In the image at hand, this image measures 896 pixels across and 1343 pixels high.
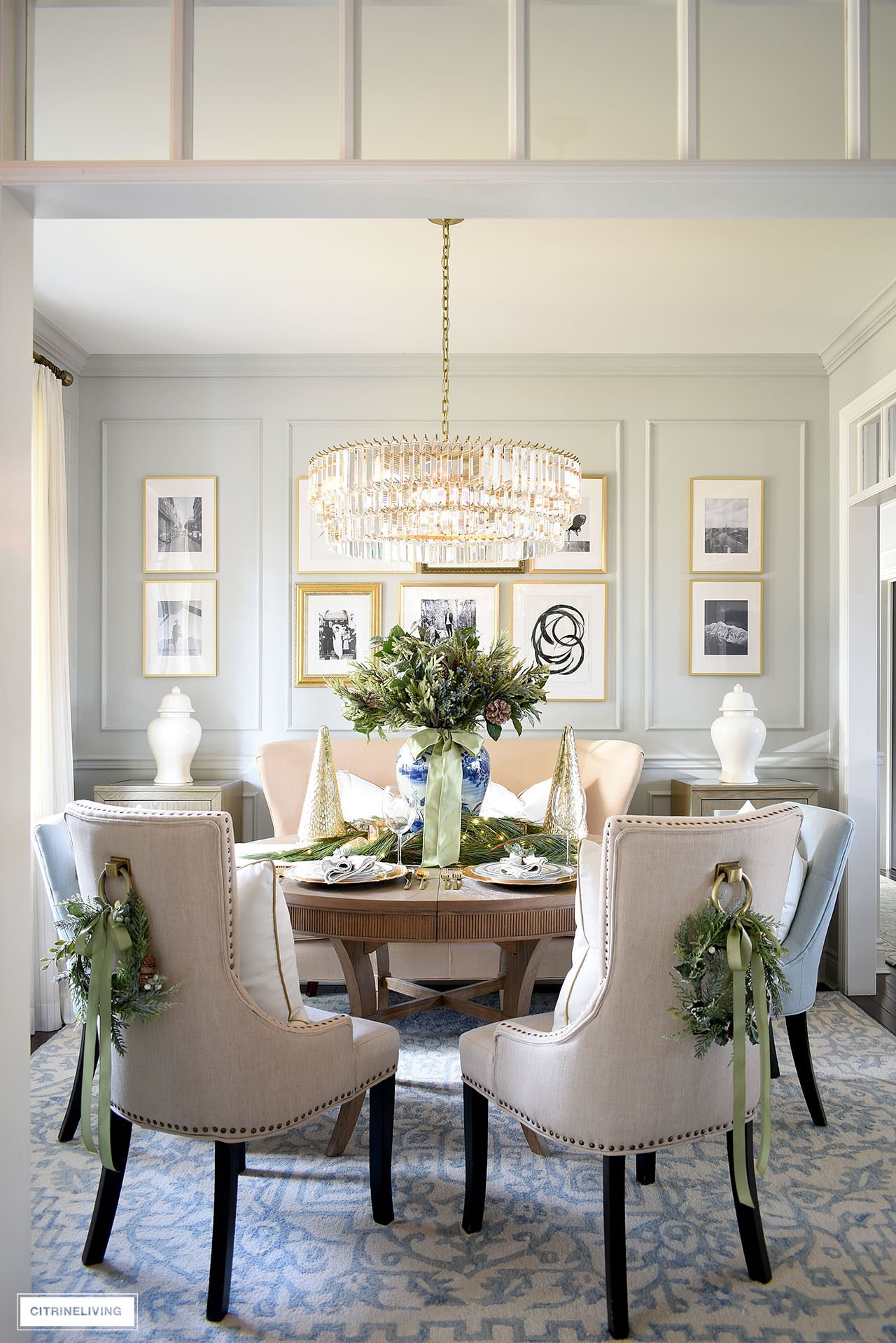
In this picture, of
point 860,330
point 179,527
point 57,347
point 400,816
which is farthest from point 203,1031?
point 860,330

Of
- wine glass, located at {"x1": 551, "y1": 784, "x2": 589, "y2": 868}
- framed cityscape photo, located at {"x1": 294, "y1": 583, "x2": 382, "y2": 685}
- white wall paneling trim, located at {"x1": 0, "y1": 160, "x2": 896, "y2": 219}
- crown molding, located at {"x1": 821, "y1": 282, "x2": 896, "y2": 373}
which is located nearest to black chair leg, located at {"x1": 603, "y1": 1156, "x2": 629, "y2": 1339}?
wine glass, located at {"x1": 551, "y1": 784, "x2": 589, "y2": 868}

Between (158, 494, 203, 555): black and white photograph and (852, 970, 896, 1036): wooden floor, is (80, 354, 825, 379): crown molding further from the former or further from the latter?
(852, 970, 896, 1036): wooden floor

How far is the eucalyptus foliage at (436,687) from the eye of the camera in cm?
270

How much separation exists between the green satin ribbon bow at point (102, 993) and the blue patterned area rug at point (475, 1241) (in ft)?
1.39

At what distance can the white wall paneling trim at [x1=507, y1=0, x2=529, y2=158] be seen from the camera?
1.65m

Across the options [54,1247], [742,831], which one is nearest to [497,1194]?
[54,1247]

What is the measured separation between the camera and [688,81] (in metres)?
1.66

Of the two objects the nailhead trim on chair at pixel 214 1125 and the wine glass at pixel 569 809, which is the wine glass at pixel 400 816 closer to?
the wine glass at pixel 569 809

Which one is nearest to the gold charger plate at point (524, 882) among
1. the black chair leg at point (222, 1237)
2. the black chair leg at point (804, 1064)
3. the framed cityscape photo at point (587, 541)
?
the black chair leg at point (804, 1064)

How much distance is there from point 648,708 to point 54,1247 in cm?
320

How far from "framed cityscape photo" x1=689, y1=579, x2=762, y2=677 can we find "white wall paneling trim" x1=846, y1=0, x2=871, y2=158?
2.88 m

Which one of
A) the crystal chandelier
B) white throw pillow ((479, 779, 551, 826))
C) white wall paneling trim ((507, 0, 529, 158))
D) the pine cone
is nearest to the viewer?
white wall paneling trim ((507, 0, 529, 158))

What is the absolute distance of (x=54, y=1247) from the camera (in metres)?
2.12

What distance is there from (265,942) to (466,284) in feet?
9.02
